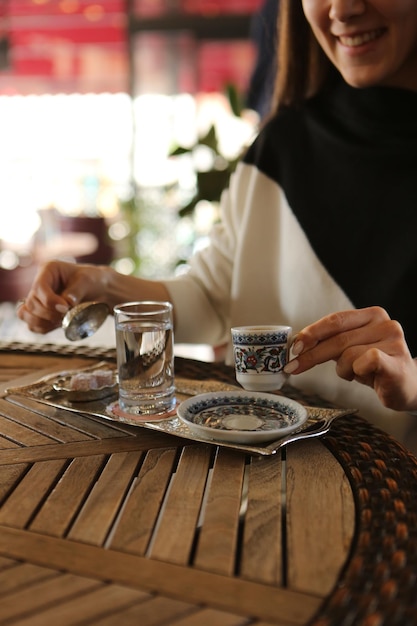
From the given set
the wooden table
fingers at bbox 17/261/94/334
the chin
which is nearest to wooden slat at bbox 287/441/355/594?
the wooden table

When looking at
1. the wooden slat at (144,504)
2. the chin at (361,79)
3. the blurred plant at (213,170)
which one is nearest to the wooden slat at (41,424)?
the wooden slat at (144,504)

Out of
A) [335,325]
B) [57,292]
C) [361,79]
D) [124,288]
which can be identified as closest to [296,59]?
[361,79]

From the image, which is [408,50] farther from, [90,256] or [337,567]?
[90,256]

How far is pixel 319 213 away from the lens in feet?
4.92

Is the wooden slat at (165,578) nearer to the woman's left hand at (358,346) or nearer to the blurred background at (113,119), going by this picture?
the woman's left hand at (358,346)

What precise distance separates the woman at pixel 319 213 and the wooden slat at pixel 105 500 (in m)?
0.28

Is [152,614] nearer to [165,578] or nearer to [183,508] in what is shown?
[165,578]

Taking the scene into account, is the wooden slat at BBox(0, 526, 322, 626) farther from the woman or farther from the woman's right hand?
the woman's right hand

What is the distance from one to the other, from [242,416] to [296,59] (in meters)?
0.95

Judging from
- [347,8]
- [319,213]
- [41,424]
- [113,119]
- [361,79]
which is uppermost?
[347,8]

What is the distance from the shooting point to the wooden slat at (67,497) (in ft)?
2.39

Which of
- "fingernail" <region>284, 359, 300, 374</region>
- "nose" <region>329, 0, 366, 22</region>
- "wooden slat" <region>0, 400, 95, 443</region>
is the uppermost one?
"nose" <region>329, 0, 366, 22</region>

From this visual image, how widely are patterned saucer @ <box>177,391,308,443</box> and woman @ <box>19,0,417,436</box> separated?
0.22 feet

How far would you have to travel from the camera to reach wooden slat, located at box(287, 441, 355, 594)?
0.63 m
